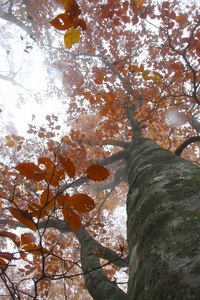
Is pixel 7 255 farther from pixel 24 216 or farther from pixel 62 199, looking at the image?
pixel 62 199

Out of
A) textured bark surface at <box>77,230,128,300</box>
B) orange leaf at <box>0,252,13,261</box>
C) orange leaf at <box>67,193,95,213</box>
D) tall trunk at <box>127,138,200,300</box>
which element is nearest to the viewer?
tall trunk at <box>127,138,200,300</box>

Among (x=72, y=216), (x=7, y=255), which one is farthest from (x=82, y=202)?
(x=7, y=255)

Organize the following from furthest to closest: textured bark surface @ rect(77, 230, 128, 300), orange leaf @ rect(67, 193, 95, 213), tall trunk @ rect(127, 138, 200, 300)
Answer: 1. textured bark surface @ rect(77, 230, 128, 300)
2. orange leaf @ rect(67, 193, 95, 213)
3. tall trunk @ rect(127, 138, 200, 300)

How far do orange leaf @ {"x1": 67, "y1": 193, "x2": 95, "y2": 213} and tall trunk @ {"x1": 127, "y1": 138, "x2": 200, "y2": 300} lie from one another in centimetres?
28

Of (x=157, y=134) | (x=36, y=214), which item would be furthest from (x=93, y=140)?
(x=36, y=214)

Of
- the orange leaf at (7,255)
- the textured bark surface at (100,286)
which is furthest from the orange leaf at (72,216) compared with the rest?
the textured bark surface at (100,286)

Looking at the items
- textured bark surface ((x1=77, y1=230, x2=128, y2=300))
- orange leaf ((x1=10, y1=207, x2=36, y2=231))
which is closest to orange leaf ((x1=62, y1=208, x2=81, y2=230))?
orange leaf ((x1=10, y1=207, x2=36, y2=231))

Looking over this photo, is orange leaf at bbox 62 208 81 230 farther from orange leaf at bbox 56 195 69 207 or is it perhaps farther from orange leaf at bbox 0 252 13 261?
orange leaf at bbox 0 252 13 261

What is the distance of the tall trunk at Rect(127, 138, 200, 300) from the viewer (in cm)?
68

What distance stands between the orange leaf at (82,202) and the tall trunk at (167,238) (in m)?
0.28

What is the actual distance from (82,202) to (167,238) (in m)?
0.37

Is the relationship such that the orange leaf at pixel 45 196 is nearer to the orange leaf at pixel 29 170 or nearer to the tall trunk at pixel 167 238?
the orange leaf at pixel 29 170

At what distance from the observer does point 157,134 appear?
9.06 meters

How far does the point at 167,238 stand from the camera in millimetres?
889
